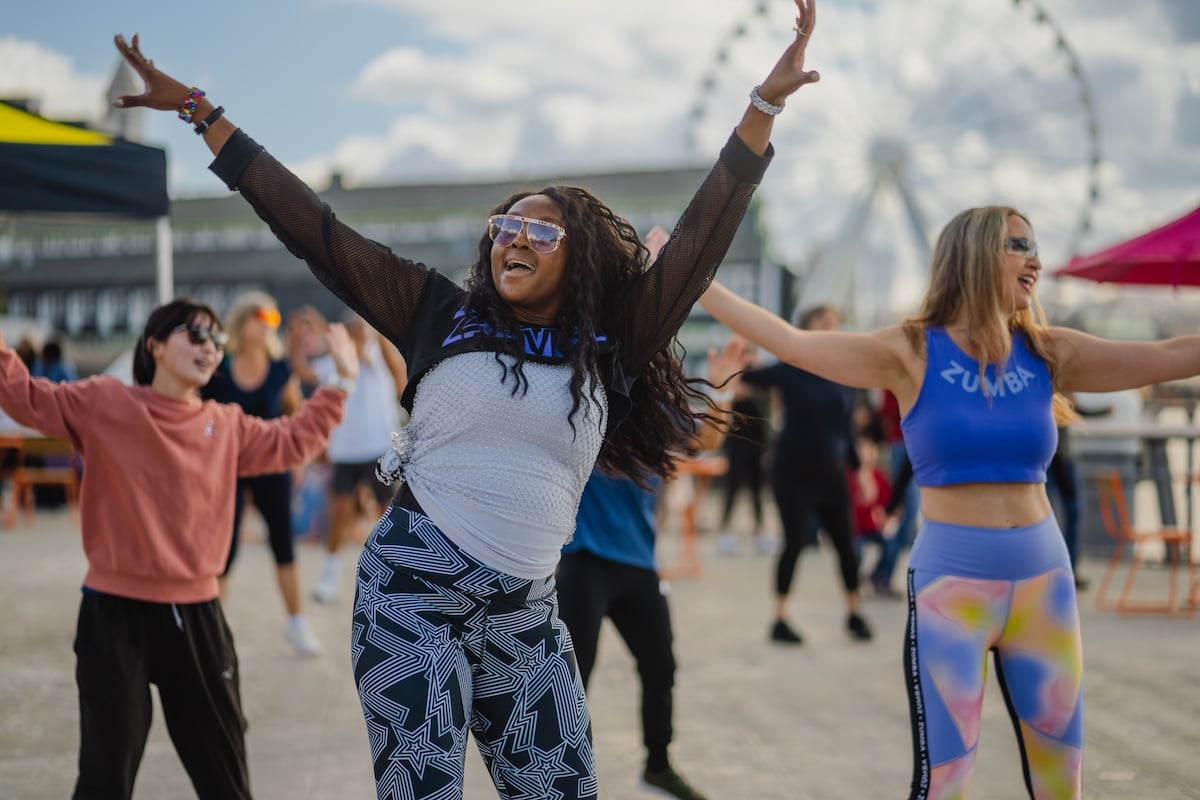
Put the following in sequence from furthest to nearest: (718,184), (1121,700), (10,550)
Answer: (10,550)
(1121,700)
(718,184)

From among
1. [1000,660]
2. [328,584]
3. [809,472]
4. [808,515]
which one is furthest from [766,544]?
[1000,660]

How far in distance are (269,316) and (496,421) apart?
13.8ft

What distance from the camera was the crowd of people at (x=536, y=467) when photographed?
7.59ft

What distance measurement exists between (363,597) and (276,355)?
443cm

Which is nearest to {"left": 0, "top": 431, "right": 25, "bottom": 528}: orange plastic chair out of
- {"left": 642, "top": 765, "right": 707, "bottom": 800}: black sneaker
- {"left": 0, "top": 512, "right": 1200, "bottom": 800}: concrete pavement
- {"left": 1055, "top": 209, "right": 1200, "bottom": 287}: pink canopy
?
{"left": 0, "top": 512, "right": 1200, "bottom": 800}: concrete pavement

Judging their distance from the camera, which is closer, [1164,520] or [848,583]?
[848,583]

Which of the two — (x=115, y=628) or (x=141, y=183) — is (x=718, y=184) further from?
(x=141, y=183)

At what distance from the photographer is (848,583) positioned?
731 centimetres

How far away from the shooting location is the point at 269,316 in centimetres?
622

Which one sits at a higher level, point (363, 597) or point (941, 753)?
point (363, 597)

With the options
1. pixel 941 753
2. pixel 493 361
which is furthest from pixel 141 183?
pixel 941 753

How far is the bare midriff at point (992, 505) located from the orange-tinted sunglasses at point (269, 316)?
4.03 metres

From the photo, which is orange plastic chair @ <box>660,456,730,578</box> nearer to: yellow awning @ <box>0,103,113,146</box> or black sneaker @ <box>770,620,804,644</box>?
black sneaker @ <box>770,620,804,644</box>

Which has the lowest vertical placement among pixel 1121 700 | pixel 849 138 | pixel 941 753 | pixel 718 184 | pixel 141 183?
pixel 1121 700
